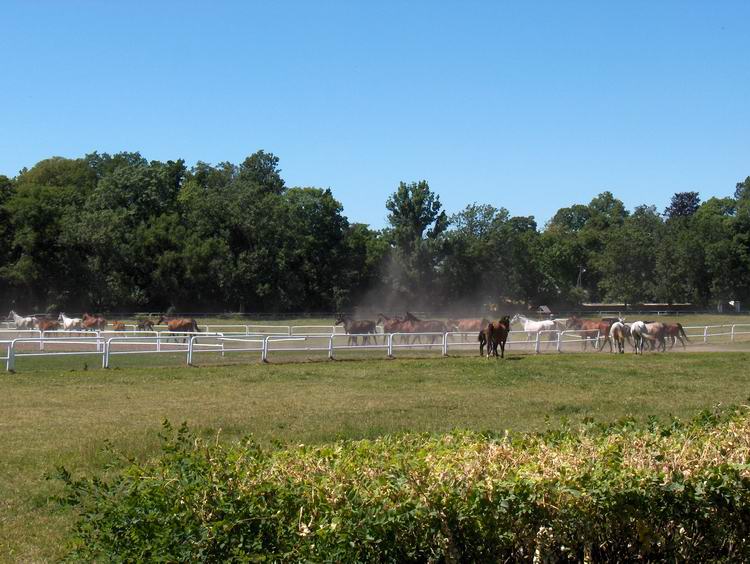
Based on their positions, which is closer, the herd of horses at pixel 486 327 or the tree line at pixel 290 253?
the herd of horses at pixel 486 327

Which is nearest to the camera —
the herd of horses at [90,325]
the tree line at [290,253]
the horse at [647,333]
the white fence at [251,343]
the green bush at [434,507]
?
the green bush at [434,507]

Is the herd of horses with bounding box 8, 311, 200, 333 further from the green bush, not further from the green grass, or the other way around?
the green bush

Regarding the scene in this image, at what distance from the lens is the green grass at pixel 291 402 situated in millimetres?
9969

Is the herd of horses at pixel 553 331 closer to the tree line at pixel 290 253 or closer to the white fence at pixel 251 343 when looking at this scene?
the white fence at pixel 251 343

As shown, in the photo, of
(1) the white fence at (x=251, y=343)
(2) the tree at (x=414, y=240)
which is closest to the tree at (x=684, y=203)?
(2) the tree at (x=414, y=240)

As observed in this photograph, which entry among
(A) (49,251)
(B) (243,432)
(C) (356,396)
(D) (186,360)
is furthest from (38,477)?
(A) (49,251)

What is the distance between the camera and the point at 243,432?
12391 millimetres

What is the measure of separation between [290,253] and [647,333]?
162 ft

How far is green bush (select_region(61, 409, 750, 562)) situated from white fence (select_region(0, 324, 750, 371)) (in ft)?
60.4

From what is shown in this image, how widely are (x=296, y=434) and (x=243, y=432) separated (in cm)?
86

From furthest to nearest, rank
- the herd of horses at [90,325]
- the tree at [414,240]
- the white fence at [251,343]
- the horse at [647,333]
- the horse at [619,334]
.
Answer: the tree at [414,240]
the herd of horses at [90,325]
the horse at [647,333]
the horse at [619,334]
the white fence at [251,343]

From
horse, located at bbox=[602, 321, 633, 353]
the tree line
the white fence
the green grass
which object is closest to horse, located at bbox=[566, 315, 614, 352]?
the white fence

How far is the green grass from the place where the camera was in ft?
32.7

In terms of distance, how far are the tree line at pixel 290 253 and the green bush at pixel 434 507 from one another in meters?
66.6
